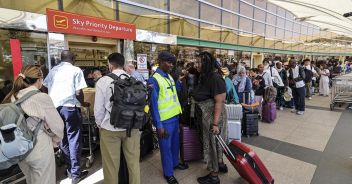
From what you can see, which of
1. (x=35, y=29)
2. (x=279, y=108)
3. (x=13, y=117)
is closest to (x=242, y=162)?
(x=13, y=117)

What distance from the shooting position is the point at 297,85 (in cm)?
659

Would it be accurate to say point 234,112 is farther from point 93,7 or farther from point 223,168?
point 93,7

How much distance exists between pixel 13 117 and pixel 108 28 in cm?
513

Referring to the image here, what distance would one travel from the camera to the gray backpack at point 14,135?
1734 mm

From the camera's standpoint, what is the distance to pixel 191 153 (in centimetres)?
345

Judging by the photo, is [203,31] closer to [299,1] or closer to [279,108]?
[299,1]

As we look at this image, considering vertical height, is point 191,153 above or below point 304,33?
below

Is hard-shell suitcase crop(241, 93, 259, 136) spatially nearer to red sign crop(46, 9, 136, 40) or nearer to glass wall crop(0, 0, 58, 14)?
red sign crop(46, 9, 136, 40)

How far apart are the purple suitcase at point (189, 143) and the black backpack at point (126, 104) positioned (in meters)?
1.37

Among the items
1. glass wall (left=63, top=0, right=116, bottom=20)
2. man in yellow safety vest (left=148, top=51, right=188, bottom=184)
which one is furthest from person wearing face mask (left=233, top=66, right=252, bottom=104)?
glass wall (left=63, top=0, right=116, bottom=20)

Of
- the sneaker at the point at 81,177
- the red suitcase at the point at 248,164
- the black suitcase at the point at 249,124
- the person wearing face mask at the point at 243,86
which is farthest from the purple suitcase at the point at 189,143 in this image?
the person wearing face mask at the point at 243,86

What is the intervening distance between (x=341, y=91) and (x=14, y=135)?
10.2 meters

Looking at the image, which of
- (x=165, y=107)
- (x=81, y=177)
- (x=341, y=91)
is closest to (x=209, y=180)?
(x=165, y=107)

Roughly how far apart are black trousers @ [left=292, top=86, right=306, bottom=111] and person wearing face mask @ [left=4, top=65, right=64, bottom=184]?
6751mm
